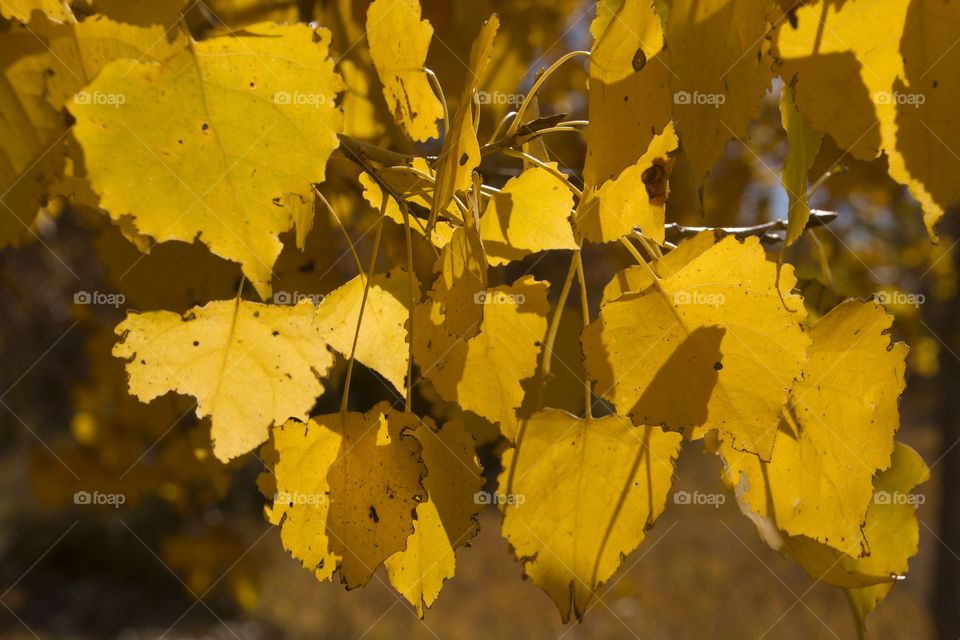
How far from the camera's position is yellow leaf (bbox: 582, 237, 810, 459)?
0.44m

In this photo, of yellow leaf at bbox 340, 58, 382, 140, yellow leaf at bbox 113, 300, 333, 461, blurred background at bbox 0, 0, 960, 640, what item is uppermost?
yellow leaf at bbox 340, 58, 382, 140

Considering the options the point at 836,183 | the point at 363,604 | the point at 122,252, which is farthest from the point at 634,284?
the point at 363,604

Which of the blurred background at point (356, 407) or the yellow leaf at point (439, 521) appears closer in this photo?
the yellow leaf at point (439, 521)

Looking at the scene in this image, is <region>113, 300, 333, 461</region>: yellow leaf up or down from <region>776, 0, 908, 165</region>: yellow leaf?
down

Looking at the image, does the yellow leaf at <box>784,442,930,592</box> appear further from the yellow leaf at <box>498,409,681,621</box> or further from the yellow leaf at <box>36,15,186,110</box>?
the yellow leaf at <box>36,15,186,110</box>

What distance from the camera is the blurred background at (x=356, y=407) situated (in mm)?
866

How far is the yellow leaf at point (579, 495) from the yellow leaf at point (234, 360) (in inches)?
6.8

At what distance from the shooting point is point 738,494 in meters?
0.63

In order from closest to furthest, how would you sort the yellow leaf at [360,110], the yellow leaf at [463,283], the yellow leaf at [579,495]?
the yellow leaf at [463,283], the yellow leaf at [579,495], the yellow leaf at [360,110]

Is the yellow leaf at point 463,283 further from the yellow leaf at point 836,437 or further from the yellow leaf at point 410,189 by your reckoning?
the yellow leaf at point 836,437

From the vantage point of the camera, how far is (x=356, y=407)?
462cm

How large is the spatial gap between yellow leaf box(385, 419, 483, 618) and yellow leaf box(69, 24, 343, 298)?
0.76 feet

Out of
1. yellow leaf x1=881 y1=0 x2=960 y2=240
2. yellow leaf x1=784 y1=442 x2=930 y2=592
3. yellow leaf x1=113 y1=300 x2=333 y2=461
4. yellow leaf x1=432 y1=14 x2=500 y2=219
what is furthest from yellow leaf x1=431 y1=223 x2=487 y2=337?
yellow leaf x1=784 y1=442 x2=930 y2=592

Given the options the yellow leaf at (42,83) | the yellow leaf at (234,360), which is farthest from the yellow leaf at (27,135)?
the yellow leaf at (234,360)
